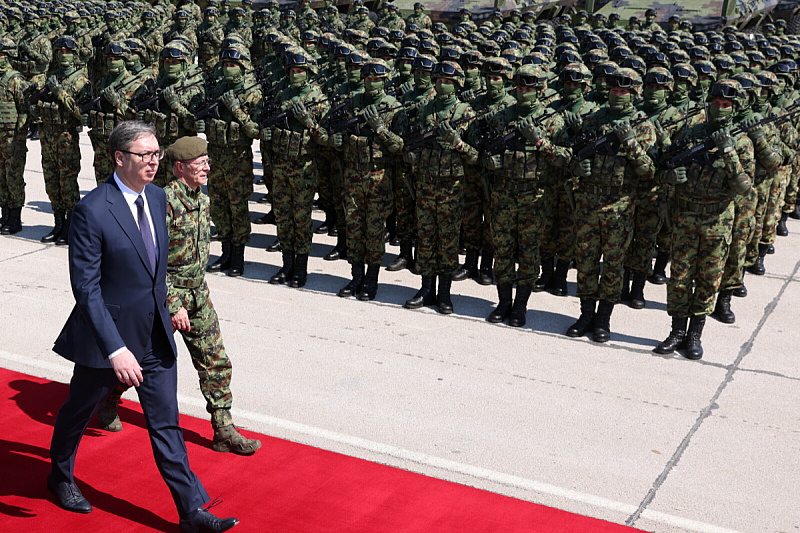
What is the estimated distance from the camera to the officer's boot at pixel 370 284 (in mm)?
8148

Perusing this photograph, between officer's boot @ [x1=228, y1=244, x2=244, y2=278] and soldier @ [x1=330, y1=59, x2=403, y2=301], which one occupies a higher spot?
soldier @ [x1=330, y1=59, x2=403, y2=301]

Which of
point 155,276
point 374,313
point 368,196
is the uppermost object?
point 155,276

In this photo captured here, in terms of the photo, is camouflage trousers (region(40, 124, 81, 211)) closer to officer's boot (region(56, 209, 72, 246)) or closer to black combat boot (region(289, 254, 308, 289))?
officer's boot (region(56, 209, 72, 246))

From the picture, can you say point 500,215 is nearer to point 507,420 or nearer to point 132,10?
point 507,420

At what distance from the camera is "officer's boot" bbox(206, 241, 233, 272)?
348 inches

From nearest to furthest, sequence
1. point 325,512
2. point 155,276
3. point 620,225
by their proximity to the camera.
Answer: point 155,276
point 325,512
point 620,225

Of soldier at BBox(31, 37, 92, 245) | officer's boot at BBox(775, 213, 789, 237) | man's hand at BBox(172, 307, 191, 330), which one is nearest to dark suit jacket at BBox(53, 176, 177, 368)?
man's hand at BBox(172, 307, 191, 330)

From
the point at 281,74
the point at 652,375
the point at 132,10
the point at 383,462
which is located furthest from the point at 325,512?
the point at 132,10

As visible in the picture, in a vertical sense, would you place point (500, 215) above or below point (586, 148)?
below

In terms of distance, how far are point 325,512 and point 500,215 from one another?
3.69 metres

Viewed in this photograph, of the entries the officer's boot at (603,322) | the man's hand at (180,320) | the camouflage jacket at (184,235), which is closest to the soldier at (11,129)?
the camouflage jacket at (184,235)

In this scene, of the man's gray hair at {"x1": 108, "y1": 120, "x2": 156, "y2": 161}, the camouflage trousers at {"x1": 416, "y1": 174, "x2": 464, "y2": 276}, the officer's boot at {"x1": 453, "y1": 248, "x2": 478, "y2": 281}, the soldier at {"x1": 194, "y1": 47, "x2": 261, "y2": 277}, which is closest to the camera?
the man's gray hair at {"x1": 108, "y1": 120, "x2": 156, "y2": 161}

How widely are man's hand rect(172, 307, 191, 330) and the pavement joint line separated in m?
2.45

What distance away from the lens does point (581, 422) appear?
18.8ft
